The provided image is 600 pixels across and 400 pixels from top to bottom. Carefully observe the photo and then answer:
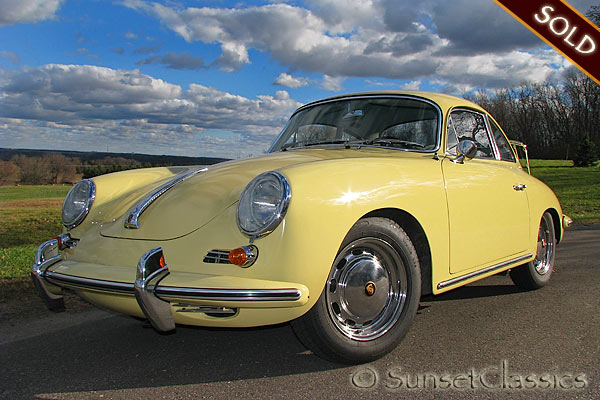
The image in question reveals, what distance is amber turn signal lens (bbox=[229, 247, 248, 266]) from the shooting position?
2.29m

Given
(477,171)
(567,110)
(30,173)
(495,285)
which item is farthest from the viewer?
(567,110)

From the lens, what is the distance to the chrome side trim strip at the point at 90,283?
2375 mm

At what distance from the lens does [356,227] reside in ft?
8.47

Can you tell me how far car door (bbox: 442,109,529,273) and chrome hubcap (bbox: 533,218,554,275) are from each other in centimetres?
68

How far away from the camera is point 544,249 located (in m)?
4.64

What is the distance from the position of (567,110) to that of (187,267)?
67991mm

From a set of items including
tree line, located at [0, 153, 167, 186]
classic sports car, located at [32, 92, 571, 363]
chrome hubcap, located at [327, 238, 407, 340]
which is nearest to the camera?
classic sports car, located at [32, 92, 571, 363]

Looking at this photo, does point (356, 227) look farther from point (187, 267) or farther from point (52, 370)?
point (52, 370)

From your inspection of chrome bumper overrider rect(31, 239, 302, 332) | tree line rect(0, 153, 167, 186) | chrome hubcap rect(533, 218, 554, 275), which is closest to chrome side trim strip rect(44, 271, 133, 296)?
chrome bumper overrider rect(31, 239, 302, 332)

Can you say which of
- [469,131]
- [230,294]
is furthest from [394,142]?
[230,294]

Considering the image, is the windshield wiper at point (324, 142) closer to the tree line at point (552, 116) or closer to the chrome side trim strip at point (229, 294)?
the chrome side trim strip at point (229, 294)

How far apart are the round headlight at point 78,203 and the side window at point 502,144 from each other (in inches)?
135

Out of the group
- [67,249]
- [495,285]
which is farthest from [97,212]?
[495,285]

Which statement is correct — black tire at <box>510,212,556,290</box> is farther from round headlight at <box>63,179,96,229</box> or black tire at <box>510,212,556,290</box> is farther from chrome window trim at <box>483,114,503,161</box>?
round headlight at <box>63,179,96,229</box>
